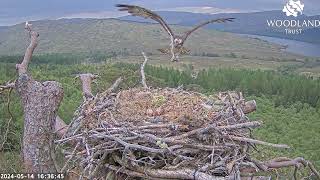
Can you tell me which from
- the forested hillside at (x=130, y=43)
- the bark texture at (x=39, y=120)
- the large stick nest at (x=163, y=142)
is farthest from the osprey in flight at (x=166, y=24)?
the forested hillside at (x=130, y=43)

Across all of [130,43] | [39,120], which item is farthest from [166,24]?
[130,43]

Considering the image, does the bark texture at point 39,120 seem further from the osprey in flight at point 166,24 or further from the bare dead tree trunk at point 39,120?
the osprey in flight at point 166,24

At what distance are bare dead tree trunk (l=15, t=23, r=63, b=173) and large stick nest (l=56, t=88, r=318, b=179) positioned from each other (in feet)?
1.76

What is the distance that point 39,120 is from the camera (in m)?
5.20

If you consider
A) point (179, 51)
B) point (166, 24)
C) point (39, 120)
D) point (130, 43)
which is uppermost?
point (166, 24)

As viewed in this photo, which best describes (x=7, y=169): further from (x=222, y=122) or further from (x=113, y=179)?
(x=222, y=122)

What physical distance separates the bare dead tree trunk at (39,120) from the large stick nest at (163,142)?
536 millimetres

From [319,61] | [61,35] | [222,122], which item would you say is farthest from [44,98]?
[61,35]

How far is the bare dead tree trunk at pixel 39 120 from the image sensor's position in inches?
205

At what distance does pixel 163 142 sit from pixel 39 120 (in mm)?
1747

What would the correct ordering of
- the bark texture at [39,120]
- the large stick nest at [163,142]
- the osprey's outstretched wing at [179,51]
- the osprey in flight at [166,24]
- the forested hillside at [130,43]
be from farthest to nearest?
1. the forested hillside at [130,43]
2. the osprey's outstretched wing at [179,51]
3. the osprey in flight at [166,24]
4. the bark texture at [39,120]
5. the large stick nest at [163,142]

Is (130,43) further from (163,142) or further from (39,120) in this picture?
(163,142)

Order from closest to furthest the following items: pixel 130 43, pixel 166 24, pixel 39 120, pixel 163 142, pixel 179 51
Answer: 1. pixel 163 142
2. pixel 39 120
3. pixel 166 24
4. pixel 179 51
5. pixel 130 43

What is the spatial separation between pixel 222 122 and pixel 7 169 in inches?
147
